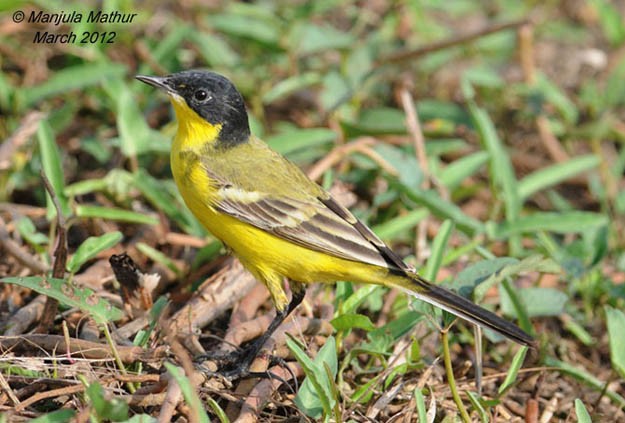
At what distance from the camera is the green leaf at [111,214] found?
4.97 meters

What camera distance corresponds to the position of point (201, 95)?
470cm

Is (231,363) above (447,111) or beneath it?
beneath

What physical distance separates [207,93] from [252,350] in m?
1.42

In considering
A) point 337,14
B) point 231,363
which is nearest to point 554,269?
point 231,363

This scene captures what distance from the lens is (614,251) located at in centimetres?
598

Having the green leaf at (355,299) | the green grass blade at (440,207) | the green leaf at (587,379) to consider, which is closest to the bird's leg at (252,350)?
the green leaf at (355,299)

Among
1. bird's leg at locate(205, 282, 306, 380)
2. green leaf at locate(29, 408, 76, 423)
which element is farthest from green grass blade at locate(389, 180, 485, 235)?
green leaf at locate(29, 408, 76, 423)

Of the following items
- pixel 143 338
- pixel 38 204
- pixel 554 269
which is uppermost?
pixel 554 269

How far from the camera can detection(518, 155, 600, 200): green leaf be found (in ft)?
20.5

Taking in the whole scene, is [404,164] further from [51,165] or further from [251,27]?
[51,165]

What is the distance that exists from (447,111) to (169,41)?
221 cm

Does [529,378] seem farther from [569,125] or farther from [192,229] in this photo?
[569,125]

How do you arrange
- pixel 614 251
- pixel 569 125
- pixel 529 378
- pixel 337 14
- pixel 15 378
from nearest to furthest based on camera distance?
pixel 15 378
pixel 529 378
pixel 614 251
pixel 569 125
pixel 337 14

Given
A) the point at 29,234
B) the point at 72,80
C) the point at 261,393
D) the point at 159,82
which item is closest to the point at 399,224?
the point at 159,82
